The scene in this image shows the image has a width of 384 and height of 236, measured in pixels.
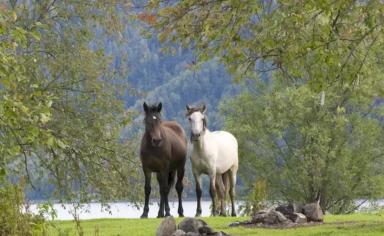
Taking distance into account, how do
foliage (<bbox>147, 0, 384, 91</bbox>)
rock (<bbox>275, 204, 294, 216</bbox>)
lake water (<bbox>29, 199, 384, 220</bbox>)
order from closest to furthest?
foliage (<bbox>147, 0, 384, 91</bbox>), rock (<bbox>275, 204, 294, 216</bbox>), lake water (<bbox>29, 199, 384, 220</bbox>)

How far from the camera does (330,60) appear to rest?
52.7ft

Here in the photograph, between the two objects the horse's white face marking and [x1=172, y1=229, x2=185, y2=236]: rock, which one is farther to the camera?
the horse's white face marking

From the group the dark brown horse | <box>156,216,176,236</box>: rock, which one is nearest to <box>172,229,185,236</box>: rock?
<box>156,216,176,236</box>: rock

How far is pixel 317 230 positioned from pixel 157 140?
665cm

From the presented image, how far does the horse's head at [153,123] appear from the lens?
947 inches

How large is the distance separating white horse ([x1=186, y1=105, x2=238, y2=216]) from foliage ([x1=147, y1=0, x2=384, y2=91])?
6098mm

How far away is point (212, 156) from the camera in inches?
1020

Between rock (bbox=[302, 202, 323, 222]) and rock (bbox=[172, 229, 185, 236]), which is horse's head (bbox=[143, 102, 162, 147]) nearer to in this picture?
rock (bbox=[302, 202, 323, 222])

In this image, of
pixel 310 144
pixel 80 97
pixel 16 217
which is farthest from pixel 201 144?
pixel 310 144

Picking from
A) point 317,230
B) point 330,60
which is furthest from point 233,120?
point 330,60

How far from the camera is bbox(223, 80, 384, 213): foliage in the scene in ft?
151

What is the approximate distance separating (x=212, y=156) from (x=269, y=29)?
958cm

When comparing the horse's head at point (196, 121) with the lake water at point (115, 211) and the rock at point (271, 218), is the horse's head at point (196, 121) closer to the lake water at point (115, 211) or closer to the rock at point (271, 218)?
the lake water at point (115, 211)

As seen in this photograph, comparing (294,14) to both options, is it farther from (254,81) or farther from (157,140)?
(254,81)
